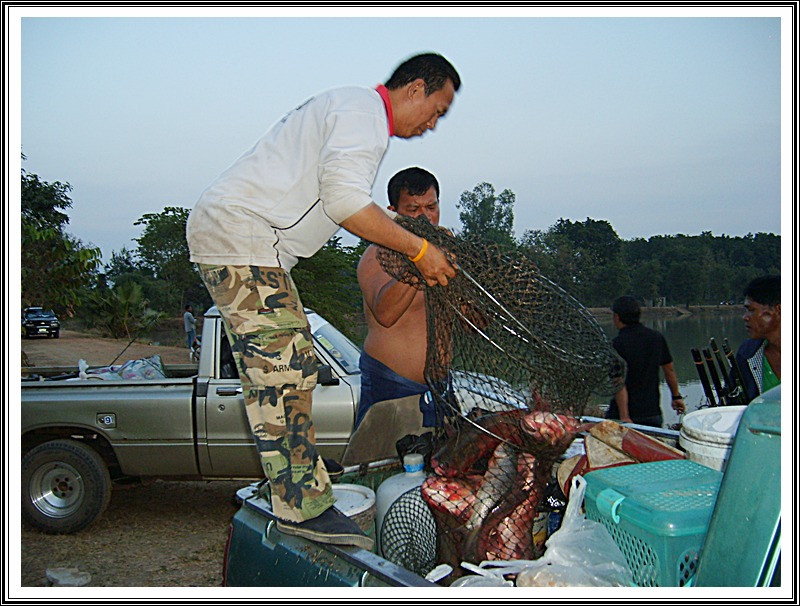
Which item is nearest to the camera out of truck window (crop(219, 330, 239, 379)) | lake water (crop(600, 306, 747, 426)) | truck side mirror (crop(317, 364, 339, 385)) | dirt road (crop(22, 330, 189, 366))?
truck side mirror (crop(317, 364, 339, 385))

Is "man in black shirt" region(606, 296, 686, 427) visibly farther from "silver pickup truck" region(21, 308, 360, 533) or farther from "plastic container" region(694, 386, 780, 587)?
"plastic container" region(694, 386, 780, 587)

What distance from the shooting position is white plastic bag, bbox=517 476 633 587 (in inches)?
68.7

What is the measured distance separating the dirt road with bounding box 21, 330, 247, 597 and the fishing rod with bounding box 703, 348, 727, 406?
4.14 meters

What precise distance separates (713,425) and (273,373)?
1.46m

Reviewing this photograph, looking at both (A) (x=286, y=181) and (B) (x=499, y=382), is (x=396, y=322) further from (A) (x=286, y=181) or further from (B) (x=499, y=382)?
(A) (x=286, y=181)

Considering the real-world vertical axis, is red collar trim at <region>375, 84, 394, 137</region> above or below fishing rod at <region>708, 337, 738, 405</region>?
above

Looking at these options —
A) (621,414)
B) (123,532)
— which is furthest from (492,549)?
(123,532)

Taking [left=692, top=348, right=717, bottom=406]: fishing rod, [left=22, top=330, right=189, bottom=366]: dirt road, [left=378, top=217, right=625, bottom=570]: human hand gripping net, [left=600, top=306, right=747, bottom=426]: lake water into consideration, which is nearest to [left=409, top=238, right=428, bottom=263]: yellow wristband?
[left=378, top=217, right=625, bottom=570]: human hand gripping net

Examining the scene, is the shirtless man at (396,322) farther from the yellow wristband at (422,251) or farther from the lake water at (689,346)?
the lake water at (689,346)

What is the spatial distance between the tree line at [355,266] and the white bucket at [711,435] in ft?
2.69

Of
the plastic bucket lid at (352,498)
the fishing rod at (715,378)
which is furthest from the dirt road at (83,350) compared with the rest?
the plastic bucket lid at (352,498)

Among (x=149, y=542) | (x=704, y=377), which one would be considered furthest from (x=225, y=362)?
(x=704, y=377)

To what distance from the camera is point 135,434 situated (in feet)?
18.4

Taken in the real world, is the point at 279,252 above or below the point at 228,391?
above
